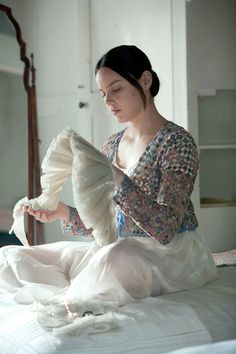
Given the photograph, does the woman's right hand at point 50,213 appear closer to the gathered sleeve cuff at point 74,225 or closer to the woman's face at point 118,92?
the gathered sleeve cuff at point 74,225

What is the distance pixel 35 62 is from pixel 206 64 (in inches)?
40.4

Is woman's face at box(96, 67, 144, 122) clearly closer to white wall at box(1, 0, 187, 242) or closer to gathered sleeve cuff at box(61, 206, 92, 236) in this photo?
gathered sleeve cuff at box(61, 206, 92, 236)

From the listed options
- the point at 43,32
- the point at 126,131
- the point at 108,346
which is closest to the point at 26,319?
the point at 108,346

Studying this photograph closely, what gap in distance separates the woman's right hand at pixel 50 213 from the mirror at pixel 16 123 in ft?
4.33

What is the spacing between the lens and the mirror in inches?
107

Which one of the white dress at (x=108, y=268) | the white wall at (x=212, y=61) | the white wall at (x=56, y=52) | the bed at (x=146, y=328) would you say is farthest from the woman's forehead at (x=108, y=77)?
the white wall at (x=56, y=52)

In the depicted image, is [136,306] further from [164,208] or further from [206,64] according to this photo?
[206,64]

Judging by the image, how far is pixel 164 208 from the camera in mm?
1153

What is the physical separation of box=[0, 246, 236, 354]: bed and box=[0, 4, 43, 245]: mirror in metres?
1.55

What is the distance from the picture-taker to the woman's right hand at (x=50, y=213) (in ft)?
4.42

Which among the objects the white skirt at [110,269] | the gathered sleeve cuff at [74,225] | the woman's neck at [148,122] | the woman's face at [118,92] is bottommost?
the white skirt at [110,269]

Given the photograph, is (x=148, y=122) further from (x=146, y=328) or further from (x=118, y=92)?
(x=146, y=328)

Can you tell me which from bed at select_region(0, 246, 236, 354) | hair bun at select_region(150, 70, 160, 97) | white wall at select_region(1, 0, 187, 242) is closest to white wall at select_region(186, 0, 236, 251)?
white wall at select_region(1, 0, 187, 242)

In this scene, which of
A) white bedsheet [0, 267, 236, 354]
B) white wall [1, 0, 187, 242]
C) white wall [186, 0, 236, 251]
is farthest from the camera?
white wall [1, 0, 187, 242]
